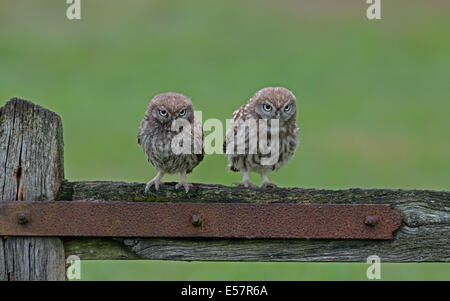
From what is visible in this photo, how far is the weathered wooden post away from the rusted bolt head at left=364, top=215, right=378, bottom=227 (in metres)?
1.26

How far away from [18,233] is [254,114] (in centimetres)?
282

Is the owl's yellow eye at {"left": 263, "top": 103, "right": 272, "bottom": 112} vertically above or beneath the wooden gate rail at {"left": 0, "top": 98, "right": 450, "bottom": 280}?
above

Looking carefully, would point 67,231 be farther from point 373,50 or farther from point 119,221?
point 373,50

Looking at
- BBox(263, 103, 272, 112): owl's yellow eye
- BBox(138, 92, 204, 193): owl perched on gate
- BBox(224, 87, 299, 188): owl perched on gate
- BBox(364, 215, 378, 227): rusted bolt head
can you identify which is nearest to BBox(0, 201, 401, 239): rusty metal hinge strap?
BBox(364, 215, 378, 227): rusted bolt head

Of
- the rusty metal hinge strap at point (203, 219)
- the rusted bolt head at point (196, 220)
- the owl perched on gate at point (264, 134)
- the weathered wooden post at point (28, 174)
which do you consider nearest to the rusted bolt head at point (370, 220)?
the rusty metal hinge strap at point (203, 219)

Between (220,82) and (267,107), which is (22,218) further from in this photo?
(220,82)

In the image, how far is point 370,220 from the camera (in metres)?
3.90

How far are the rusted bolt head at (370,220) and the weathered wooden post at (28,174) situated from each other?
1.26 m

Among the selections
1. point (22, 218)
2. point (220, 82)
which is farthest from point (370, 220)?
point (220, 82)

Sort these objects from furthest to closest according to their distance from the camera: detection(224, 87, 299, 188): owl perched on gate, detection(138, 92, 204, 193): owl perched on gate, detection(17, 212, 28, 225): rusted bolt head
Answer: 1. detection(224, 87, 299, 188): owl perched on gate
2. detection(138, 92, 204, 193): owl perched on gate
3. detection(17, 212, 28, 225): rusted bolt head

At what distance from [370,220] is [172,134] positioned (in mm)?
2346

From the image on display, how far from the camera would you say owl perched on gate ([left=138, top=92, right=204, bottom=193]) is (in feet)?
19.1

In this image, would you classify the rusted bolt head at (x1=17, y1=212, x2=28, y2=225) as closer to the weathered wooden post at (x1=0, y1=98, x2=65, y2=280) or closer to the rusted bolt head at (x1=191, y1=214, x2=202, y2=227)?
the weathered wooden post at (x1=0, y1=98, x2=65, y2=280)

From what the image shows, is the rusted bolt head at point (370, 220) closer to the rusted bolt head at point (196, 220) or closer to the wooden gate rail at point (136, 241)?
the wooden gate rail at point (136, 241)
